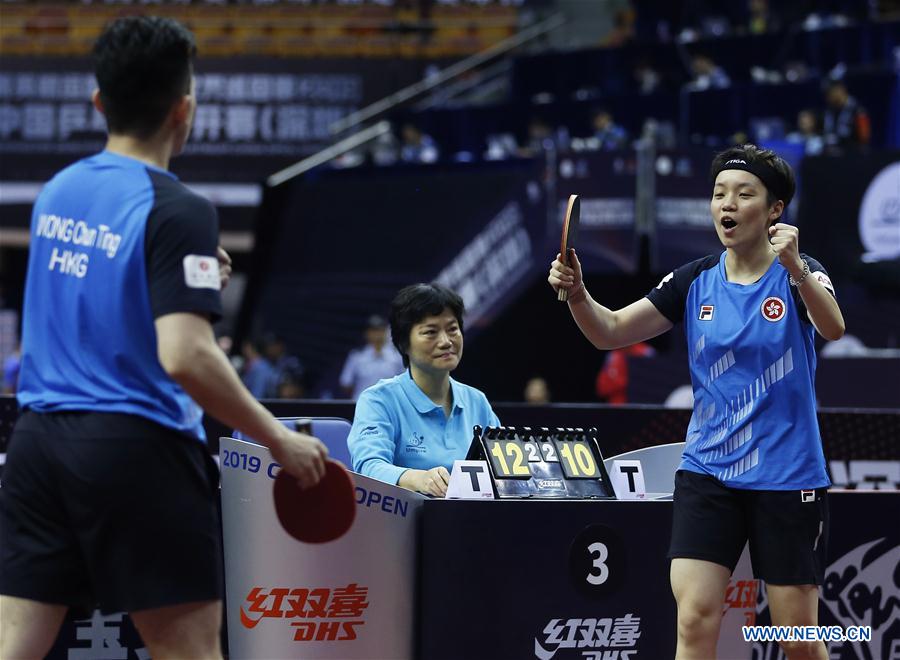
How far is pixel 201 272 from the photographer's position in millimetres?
2604

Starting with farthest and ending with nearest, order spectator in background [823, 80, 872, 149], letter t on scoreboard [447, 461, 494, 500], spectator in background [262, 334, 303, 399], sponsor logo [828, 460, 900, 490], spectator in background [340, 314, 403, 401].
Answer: spectator in background [262, 334, 303, 399], spectator in background [340, 314, 403, 401], spectator in background [823, 80, 872, 149], sponsor logo [828, 460, 900, 490], letter t on scoreboard [447, 461, 494, 500]

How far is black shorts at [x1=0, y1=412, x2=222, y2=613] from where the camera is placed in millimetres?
2600

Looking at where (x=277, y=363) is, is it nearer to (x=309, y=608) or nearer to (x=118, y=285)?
(x=309, y=608)

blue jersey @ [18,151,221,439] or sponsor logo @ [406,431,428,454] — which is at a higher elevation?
blue jersey @ [18,151,221,439]

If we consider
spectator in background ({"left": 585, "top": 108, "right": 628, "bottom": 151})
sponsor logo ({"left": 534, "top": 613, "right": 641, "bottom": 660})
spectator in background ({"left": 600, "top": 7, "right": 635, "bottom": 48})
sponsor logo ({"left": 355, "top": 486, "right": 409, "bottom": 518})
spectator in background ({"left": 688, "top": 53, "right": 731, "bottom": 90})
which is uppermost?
spectator in background ({"left": 600, "top": 7, "right": 635, "bottom": 48})

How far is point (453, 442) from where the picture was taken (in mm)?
4910

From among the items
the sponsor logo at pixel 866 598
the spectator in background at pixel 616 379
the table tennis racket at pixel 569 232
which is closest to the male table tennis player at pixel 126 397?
the table tennis racket at pixel 569 232

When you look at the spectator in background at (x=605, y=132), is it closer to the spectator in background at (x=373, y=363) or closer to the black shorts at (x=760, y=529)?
the spectator in background at (x=373, y=363)

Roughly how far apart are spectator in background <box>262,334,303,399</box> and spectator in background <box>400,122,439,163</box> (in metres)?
A: 2.55

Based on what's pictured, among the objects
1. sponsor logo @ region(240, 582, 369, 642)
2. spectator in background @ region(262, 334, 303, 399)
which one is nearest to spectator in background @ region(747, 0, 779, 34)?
spectator in background @ region(262, 334, 303, 399)

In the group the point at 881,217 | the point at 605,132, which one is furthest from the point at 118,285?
the point at 605,132

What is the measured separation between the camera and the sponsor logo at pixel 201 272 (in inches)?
102

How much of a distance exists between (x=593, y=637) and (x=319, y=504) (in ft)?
5.59

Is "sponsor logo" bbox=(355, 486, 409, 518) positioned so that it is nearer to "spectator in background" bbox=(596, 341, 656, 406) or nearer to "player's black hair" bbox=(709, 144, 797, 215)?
"player's black hair" bbox=(709, 144, 797, 215)
